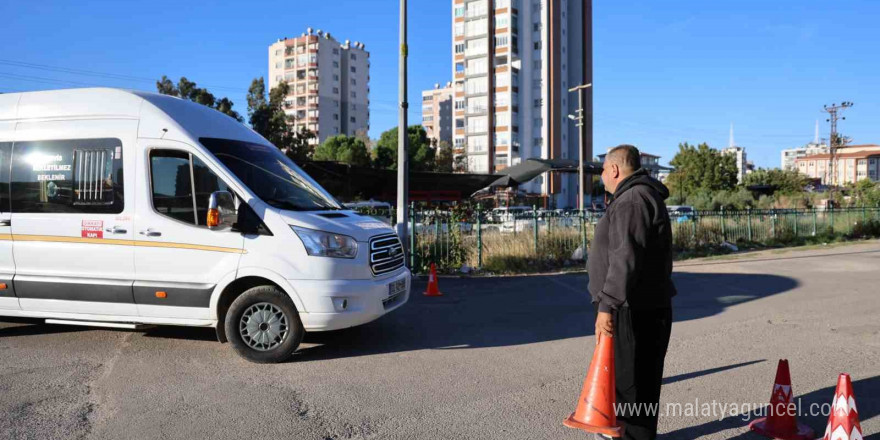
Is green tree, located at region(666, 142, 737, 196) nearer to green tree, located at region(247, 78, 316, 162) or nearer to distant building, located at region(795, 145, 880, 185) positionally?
green tree, located at region(247, 78, 316, 162)

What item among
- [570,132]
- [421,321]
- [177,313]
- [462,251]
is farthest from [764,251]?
[570,132]

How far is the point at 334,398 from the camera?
488 centimetres

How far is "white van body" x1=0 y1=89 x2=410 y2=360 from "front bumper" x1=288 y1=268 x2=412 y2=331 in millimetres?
11

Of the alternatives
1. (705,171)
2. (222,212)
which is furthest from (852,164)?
(222,212)

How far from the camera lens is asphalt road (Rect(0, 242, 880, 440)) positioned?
4.30 meters

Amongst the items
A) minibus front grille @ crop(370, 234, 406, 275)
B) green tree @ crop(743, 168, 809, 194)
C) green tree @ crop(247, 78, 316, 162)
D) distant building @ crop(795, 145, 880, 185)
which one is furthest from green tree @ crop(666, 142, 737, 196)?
distant building @ crop(795, 145, 880, 185)

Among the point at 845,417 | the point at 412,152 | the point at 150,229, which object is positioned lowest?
the point at 845,417

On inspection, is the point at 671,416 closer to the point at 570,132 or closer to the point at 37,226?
the point at 37,226

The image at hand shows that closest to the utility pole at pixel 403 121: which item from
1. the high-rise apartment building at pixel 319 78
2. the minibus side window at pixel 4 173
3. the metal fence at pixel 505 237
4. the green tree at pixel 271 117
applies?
the metal fence at pixel 505 237

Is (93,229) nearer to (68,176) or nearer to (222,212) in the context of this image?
(68,176)

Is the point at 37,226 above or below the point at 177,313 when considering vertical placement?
above

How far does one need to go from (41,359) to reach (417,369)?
145 inches

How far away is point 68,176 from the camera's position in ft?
20.7

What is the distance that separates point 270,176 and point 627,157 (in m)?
3.92
